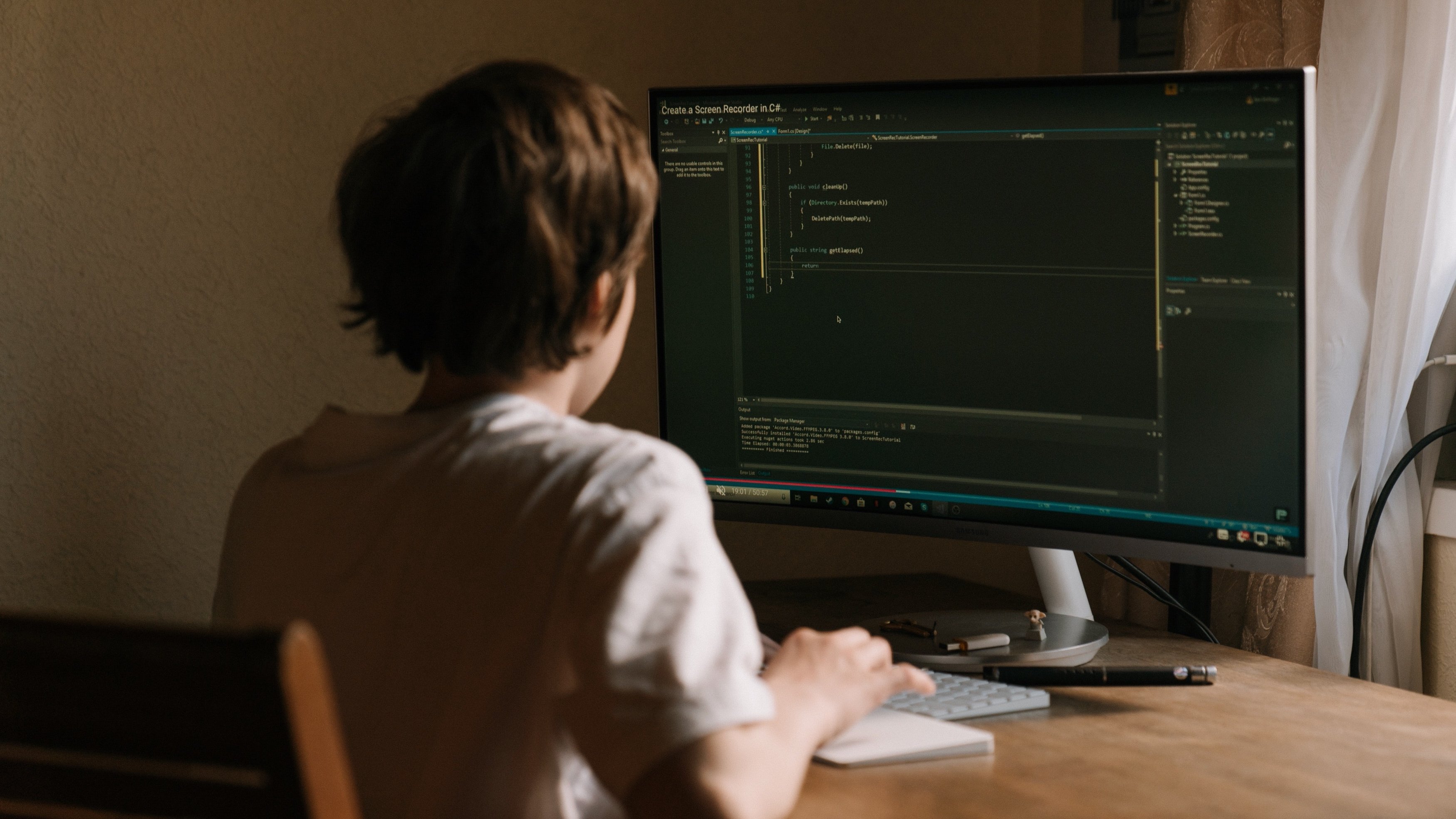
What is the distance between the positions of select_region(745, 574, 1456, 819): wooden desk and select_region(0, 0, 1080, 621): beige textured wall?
101 cm

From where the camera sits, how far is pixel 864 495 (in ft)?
4.37

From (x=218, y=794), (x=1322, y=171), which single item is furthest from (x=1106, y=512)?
(x=218, y=794)

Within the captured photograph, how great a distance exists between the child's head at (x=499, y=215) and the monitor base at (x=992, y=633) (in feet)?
1.81

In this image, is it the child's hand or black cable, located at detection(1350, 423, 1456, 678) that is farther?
black cable, located at detection(1350, 423, 1456, 678)

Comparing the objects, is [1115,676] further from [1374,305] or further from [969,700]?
[1374,305]

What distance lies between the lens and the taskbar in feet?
3.74

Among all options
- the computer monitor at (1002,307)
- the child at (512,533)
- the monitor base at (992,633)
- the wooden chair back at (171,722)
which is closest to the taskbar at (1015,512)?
the computer monitor at (1002,307)

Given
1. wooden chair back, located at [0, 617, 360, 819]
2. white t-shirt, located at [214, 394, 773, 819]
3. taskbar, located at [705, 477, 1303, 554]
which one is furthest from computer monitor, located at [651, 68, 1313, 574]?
wooden chair back, located at [0, 617, 360, 819]

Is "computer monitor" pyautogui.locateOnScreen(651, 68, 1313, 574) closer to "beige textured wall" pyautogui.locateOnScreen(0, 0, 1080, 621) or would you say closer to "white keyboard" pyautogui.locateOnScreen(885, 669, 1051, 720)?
"white keyboard" pyautogui.locateOnScreen(885, 669, 1051, 720)

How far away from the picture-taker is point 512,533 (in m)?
0.71

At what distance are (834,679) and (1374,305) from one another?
0.82 meters

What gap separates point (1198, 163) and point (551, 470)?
0.69 meters

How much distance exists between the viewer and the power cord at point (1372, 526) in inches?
53.1

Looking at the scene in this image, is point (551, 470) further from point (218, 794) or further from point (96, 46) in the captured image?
point (96, 46)
